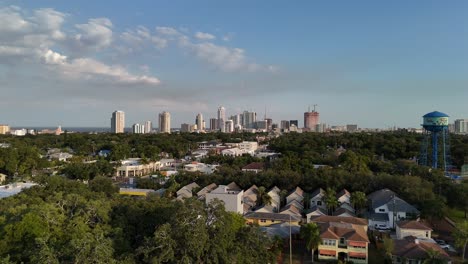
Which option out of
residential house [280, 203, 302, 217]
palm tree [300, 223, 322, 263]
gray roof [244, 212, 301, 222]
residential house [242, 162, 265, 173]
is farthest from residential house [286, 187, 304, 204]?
residential house [242, 162, 265, 173]

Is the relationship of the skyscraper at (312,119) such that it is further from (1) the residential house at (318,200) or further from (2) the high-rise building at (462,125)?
(1) the residential house at (318,200)

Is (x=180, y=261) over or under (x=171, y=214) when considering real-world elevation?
under

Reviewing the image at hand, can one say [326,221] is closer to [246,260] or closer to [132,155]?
[246,260]

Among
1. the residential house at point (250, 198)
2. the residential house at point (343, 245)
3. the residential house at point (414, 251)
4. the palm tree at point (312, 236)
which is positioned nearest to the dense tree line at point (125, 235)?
the palm tree at point (312, 236)

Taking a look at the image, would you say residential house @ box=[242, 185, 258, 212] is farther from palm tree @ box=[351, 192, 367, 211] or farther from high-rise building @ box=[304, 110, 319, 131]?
high-rise building @ box=[304, 110, 319, 131]

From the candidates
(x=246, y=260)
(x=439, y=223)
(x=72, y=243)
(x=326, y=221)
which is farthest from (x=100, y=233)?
(x=439, y=223)

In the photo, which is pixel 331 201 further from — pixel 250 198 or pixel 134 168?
pixel 134 168
